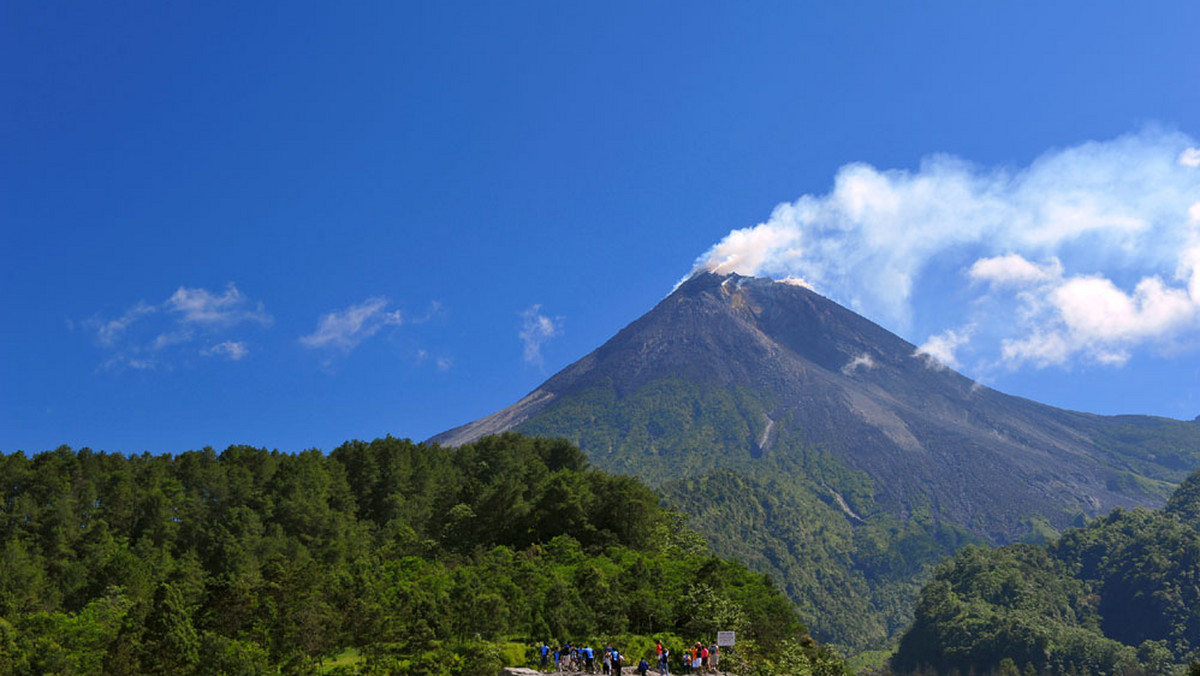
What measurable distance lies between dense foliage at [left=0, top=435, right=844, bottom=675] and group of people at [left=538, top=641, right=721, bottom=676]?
58.0 inches

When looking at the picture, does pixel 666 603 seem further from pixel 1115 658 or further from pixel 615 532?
pixel 1115 658

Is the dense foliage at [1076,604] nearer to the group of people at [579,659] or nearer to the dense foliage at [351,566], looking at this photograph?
the dense foliage at [351,566]

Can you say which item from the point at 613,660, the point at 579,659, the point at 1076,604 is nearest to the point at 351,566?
the point at 579,659

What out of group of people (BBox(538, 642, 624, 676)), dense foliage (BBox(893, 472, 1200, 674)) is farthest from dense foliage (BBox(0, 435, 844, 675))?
dense foliage (BBox(893, 472, 1200, 674))

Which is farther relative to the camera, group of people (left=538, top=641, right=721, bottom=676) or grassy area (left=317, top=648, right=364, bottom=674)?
grassy area (left=317, top=648, right=364, bottom=674)

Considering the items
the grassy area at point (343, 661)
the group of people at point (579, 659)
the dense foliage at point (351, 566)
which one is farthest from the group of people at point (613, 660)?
the grassy area at point (343, 661)

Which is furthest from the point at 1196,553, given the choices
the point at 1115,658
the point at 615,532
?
the point at 615,532

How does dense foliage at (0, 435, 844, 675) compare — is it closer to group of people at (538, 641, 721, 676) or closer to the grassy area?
the grassy area

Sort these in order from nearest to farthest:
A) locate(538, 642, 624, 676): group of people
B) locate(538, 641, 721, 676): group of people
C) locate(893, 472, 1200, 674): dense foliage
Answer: locate(538, 642, 624, 676): group of people
locate(538, 641, 721, 676): group of people
locate(893, 472, 1200, 674): dense foliage

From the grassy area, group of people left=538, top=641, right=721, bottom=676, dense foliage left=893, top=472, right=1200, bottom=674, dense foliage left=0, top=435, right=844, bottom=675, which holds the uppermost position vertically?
dense foliage left=0, top=435, right=844, bottom=675

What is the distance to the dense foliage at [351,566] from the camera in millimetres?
34906

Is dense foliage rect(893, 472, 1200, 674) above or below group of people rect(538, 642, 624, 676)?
below

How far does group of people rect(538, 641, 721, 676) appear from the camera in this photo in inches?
1272

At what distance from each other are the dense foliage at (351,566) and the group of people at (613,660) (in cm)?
147
